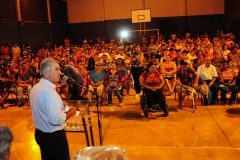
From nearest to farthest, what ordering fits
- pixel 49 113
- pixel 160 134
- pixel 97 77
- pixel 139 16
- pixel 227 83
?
pixel 49 113
pixel 160 134
pixel 227 83
pixel 97 77
pixel 139 16

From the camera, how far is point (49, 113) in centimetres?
271

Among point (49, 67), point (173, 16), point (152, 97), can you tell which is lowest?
point (152, 97)

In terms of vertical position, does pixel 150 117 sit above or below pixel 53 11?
below

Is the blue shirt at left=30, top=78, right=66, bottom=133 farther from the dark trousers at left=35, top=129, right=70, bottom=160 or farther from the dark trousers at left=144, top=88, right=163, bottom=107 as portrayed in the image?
the dark trousers at left=144, top=88, right=163, bottom=107

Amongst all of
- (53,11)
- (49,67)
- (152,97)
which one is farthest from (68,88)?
(53,11)

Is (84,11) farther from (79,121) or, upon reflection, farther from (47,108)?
(47,108)

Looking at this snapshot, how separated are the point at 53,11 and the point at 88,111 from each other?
60.1ft

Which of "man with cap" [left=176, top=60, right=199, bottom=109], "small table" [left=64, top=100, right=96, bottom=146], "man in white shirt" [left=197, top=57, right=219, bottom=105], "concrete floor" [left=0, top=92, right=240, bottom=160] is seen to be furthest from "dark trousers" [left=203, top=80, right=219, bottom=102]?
"small table" [left=64, top=100, right=96, bottom=146]

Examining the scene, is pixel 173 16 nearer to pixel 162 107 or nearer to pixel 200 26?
pixel 200 26

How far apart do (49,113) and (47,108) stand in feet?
0.17

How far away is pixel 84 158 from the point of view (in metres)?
2.10

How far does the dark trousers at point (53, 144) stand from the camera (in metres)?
2.86

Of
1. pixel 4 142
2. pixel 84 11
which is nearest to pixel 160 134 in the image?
pixel 4 142

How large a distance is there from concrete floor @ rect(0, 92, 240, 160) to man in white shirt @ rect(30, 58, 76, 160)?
1.93m
